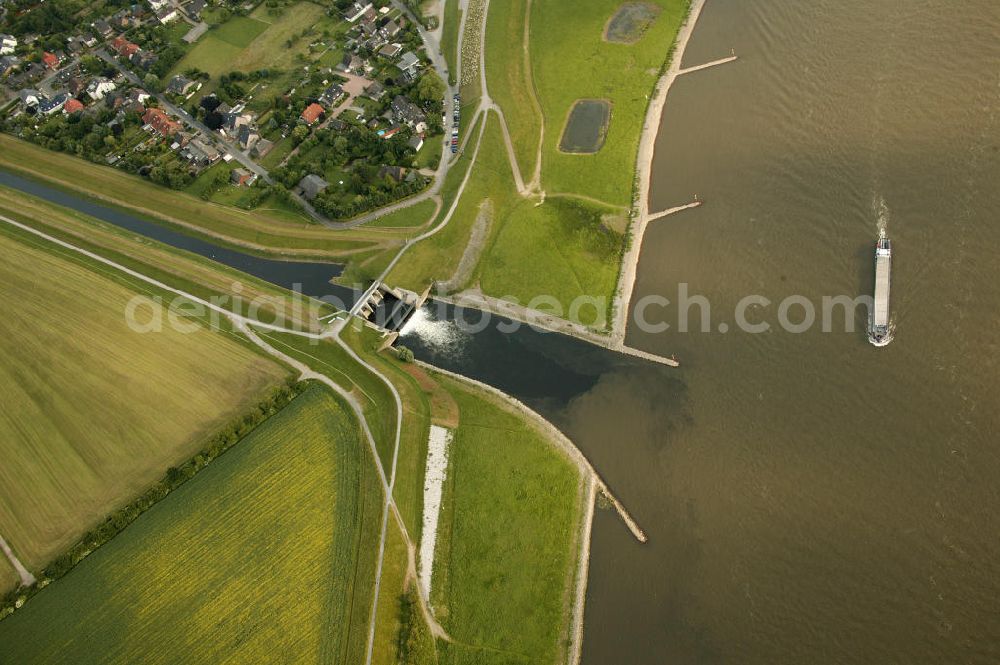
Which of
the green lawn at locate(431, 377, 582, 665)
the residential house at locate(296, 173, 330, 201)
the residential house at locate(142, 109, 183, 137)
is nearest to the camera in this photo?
the green lawn at locate(431, 377, 582, 665)

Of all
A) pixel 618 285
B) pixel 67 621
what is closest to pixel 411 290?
pixel 618 285

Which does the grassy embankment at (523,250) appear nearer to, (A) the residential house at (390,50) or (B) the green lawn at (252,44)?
(A) the residential house at (390,50)

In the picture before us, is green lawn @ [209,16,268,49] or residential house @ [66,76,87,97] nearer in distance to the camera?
residential house @ [66,76,87,97]

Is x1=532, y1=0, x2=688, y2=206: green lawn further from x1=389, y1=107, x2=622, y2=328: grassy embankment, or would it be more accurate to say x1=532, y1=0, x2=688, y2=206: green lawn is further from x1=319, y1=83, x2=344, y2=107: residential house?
x1=319, y1=83, x2=344, y2=107: residential house

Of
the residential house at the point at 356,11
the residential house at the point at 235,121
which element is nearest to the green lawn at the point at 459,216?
the residential house at the point at 235,121

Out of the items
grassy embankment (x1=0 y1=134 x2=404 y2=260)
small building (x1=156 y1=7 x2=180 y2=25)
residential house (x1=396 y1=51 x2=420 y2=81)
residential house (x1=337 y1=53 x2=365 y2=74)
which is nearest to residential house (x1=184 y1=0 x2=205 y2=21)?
small building (x1=156 y1=7 x2=180 y2=25)

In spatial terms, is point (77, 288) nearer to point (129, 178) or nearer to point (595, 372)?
point (129, 178)
